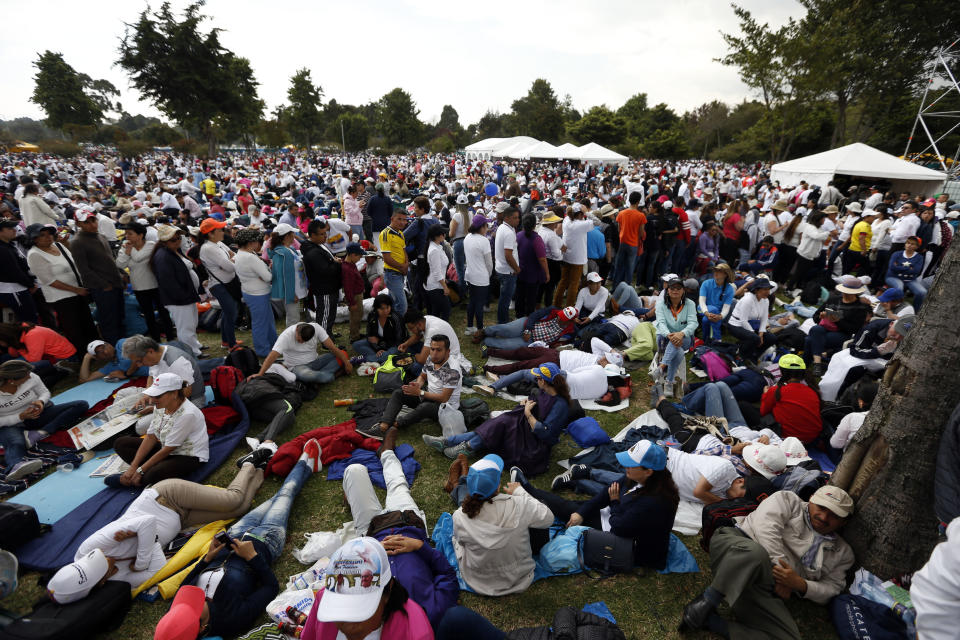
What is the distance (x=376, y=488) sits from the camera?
14.1 feet

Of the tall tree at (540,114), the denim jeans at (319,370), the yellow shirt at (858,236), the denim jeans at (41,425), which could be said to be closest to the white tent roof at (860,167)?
the yellow shirt at (858,236)

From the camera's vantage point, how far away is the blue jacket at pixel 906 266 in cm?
809

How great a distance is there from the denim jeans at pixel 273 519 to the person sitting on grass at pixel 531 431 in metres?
1.57

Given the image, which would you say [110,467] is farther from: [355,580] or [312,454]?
[355,580]

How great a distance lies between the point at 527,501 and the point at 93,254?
23.0ft

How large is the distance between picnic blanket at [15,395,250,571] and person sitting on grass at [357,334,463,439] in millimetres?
1826

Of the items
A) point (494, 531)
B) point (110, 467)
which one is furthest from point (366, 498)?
point (110, 467)

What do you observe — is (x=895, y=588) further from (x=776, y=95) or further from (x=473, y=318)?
(x=776, y=95)

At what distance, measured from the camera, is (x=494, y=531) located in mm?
3029

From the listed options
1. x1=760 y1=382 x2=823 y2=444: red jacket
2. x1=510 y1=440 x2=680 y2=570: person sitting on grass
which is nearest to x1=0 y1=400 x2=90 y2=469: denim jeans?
x1=510 y1=440 x2=680 y2=570: person sitting on grass

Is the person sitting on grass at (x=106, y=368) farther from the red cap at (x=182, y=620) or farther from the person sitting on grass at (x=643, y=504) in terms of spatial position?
the person sitting on grass at (x=643, y=504)

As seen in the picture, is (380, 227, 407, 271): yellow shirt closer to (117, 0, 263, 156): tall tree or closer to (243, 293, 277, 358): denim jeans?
(243, 293, 277, 358): denim jeans

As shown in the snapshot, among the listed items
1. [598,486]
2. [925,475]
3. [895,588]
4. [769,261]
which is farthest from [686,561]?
[769,261]

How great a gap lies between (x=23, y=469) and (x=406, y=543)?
4394mm
